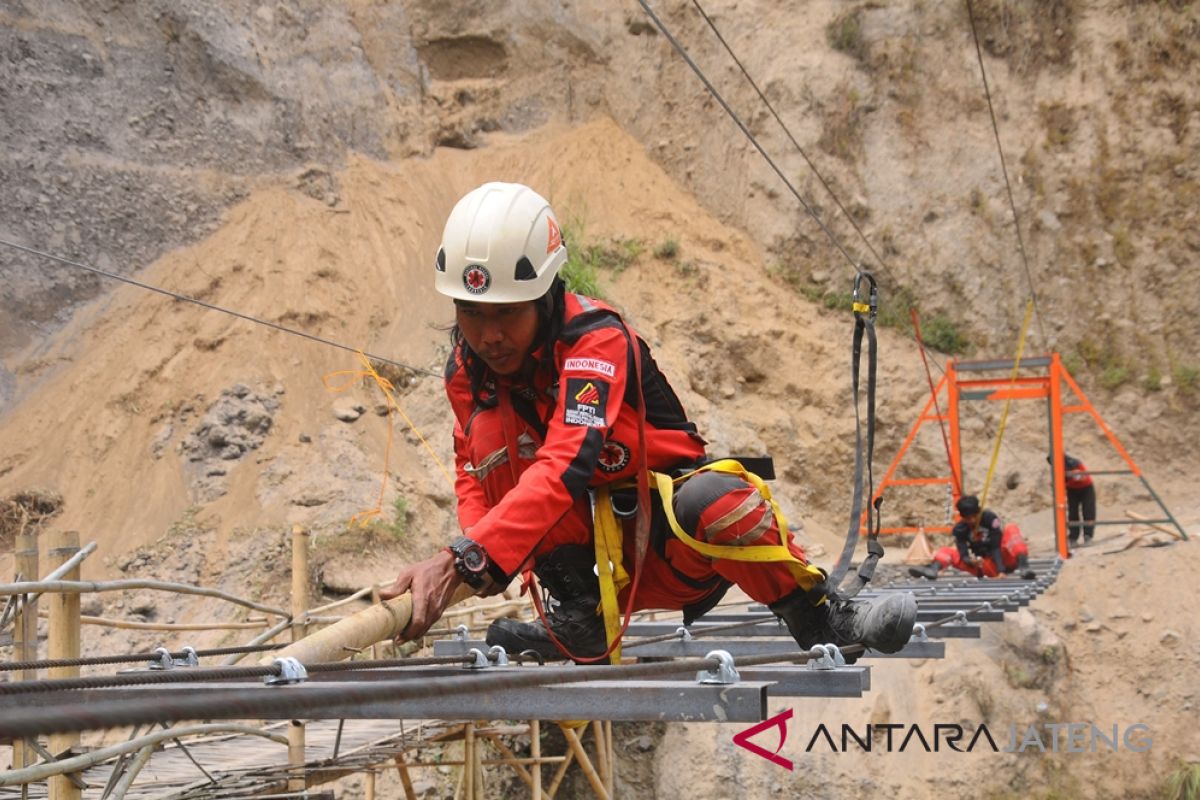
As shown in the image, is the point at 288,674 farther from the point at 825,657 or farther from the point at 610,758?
the point at 610,758

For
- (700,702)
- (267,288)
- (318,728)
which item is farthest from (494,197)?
(267,288)

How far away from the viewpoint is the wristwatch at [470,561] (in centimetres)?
284

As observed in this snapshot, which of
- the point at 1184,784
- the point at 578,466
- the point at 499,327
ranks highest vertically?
the point at 499,327

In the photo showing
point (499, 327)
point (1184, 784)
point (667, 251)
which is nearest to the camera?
point (499, 327)

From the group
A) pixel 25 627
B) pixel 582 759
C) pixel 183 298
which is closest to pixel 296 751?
pixel 25 627

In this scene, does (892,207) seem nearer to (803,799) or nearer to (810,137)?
(810,137)

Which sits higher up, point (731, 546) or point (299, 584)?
point (731, 546)

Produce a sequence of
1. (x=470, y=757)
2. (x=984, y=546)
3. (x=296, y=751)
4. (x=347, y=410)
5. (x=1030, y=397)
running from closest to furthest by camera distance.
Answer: (x=296, y=751) < (x=470, y=757) < (x=984, y=546) < (x=347, y=410) < (x=1030, y=397)

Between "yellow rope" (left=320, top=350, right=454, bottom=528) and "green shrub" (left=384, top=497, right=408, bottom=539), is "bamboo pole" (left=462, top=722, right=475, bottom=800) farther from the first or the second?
"yellow rope" (left=320, top=350, right=454, bottom=528)

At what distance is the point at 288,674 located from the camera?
7.63 ft

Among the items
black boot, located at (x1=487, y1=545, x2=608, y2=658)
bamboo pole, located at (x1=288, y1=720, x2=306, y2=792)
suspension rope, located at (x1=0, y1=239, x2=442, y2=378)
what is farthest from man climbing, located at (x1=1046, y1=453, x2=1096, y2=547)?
black boot, located at (x1=487, y1=545, x2=608, y2=658)

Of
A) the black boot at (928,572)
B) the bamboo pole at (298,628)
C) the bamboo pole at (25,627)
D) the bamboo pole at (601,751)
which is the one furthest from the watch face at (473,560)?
the black boot at (928,572)

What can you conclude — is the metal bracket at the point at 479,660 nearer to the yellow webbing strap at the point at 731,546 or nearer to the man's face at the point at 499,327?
the yellow webbing strap at the point at 731,546

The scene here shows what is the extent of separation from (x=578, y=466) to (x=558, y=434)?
10 cm
